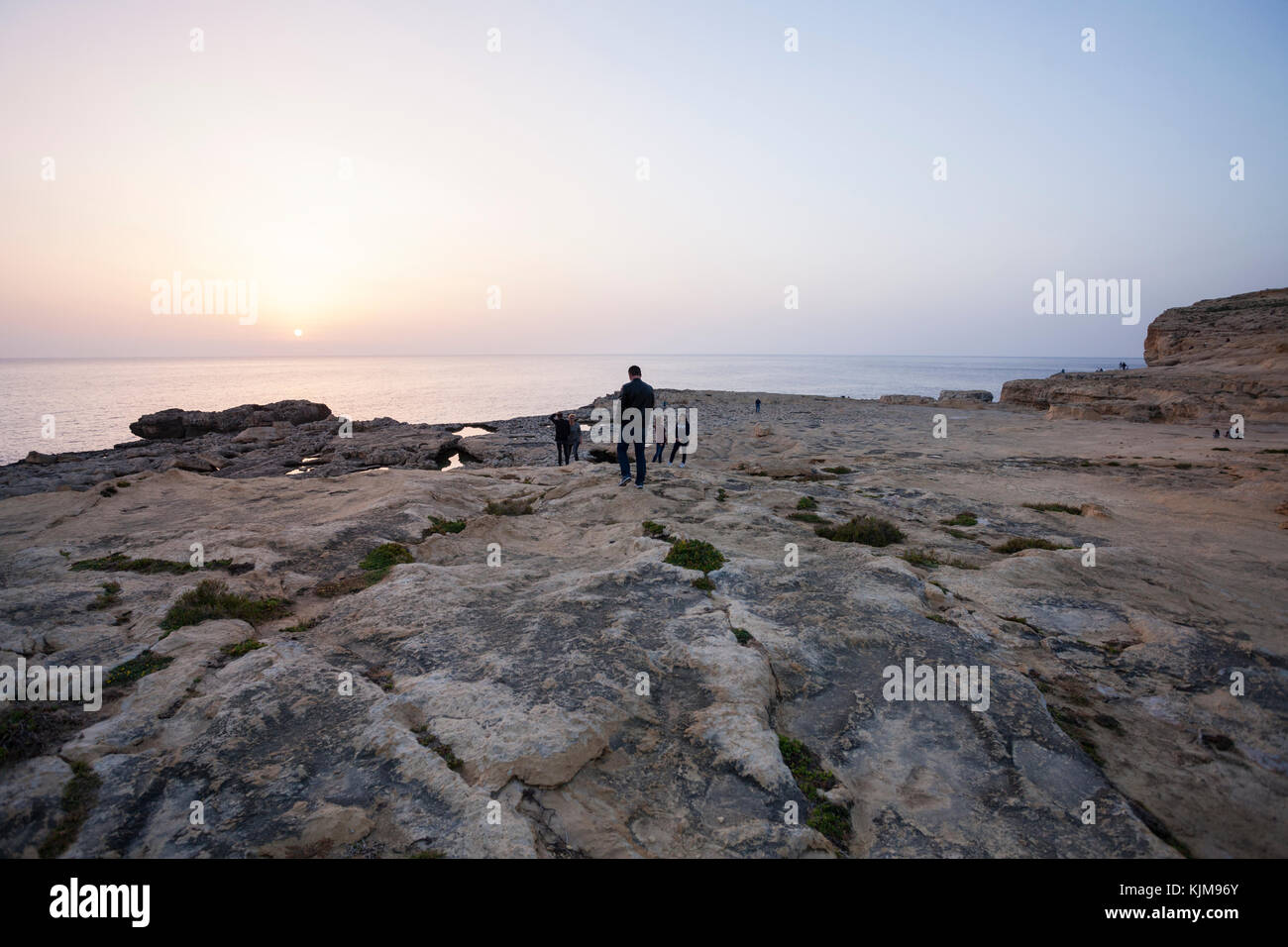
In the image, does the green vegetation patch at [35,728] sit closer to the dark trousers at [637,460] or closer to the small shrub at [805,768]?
the small shrub at [805,768]

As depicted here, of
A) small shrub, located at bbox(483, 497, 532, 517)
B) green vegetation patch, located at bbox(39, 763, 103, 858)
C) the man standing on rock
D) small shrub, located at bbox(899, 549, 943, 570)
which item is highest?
the man standing on rock

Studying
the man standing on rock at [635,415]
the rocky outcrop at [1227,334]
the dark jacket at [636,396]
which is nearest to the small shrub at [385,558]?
the man standing on rock at [635,415]

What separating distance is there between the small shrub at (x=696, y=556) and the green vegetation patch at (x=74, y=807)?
6.89 metres

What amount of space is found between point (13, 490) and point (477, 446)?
2248cm

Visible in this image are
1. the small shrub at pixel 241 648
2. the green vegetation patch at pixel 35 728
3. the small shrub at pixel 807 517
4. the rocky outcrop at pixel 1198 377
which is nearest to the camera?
the green vegetation patch at pixel 35 728

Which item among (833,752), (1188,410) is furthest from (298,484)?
(1188,410)

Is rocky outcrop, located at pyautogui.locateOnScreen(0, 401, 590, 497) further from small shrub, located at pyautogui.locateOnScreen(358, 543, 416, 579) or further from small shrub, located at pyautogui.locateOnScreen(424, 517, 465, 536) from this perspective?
small shrub, located at pyautogui.locateOnScreen(358, 543, 416, 579)

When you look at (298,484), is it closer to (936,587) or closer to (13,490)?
(936,587)

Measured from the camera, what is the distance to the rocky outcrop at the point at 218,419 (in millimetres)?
46312

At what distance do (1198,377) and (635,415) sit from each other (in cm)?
4781

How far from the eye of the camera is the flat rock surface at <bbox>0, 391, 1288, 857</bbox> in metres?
4.23

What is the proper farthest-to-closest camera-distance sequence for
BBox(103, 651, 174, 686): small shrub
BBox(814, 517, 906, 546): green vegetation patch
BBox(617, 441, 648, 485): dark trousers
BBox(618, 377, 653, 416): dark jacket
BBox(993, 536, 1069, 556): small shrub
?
BBox(617, 441, 648, 485): dark trousers → BBox(618, 377, 653, 416): dark jacket → BBox(814, 517, 906, 546): green vegetation patch → BBox(993, 536, 1069, 556): small shrub → BBox(103, 651, 174, 686): small shrub

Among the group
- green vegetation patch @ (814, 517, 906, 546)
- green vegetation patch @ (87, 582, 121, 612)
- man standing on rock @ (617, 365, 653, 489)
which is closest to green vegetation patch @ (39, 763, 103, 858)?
green vegetation patch @ (87, 582, 121, 612)

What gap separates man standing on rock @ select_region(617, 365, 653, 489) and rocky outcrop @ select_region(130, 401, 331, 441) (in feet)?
157
